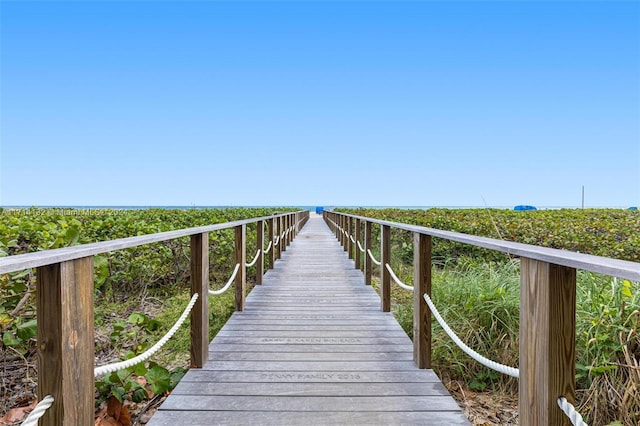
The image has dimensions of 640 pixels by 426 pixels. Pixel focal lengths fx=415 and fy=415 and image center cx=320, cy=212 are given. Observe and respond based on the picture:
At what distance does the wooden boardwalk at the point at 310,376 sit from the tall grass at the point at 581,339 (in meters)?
0.51

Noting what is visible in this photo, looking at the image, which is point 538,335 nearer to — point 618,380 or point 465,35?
point 618,380

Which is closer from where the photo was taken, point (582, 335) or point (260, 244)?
point (582, 335)

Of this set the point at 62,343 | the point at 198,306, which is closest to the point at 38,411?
the point at 62,343

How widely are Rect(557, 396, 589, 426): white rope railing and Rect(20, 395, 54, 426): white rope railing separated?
1849mm

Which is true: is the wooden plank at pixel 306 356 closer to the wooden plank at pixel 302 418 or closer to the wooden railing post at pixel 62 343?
the wooden plank at pixel 302 418

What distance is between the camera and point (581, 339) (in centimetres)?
315

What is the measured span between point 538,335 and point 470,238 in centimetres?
84

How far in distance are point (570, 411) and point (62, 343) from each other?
1910 millimetres

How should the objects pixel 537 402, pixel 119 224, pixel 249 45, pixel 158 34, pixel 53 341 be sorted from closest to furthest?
pixel 53 341, pixel 537 402, pixel 119 224, pixel 158 34, pixel 249 45

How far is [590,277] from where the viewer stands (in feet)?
14.4

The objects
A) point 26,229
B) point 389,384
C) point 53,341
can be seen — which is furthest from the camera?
point 26,229

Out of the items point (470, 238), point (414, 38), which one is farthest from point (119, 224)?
point (414, 38)

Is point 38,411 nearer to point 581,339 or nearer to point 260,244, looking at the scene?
point 581,339

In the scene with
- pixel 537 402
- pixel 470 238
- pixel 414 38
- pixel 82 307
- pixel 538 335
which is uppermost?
pixel 414 38
